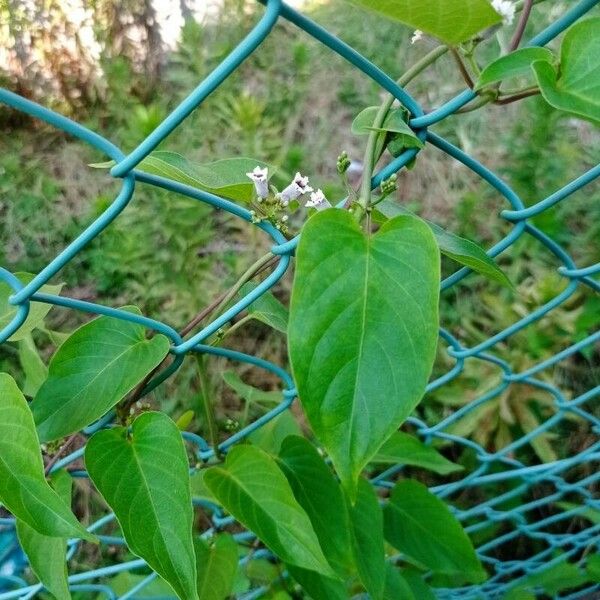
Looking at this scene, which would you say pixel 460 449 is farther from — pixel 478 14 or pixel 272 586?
pixel 478 14

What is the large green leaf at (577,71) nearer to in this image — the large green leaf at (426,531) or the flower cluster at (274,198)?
the flower cluster at (274,198)

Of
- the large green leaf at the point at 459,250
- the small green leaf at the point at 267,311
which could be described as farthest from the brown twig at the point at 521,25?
the small green leaf at the point at 267,311

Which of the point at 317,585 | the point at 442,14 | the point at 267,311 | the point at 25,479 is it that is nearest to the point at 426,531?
the point at 317,585

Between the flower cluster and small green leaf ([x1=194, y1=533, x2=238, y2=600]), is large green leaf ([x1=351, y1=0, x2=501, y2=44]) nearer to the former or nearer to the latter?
the flower cluster

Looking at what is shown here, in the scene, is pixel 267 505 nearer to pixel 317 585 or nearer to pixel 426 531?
pixel 317 585

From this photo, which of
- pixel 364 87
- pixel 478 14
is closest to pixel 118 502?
A: pixel 478 14
